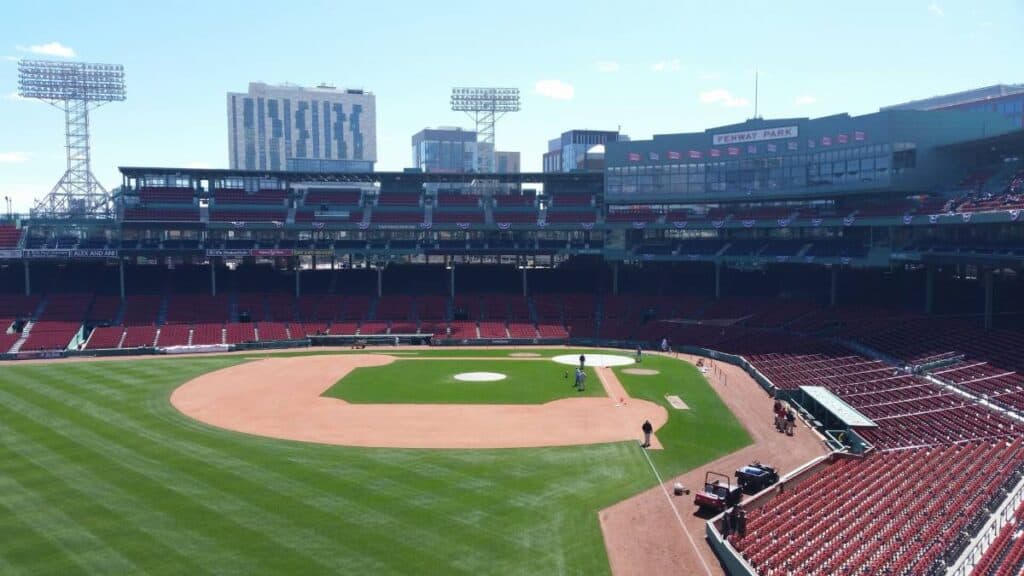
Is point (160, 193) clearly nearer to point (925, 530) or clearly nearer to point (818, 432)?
point (818, 432)

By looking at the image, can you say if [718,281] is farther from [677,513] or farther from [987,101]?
[987,101]

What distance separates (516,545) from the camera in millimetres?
21875

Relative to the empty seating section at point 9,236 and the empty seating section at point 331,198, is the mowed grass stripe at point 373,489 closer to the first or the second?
the empty seating section at point 331,198

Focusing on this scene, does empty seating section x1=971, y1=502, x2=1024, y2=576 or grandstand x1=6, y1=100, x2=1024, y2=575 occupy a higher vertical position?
grandstand x1=6, y1=100, x2=1024, y2=575

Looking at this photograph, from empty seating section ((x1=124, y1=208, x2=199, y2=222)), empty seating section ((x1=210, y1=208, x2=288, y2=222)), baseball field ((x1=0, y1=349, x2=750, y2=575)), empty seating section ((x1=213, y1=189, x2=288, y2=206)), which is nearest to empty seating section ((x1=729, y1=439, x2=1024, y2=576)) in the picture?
baseball field ((x1=0, y1=349, x2=750, y2=575))

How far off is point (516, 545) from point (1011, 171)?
55490 mm

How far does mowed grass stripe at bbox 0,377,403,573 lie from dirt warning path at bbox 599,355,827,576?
7583 mm

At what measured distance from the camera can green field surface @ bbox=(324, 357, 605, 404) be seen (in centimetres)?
4269

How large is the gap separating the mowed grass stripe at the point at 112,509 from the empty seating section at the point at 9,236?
5172 cm

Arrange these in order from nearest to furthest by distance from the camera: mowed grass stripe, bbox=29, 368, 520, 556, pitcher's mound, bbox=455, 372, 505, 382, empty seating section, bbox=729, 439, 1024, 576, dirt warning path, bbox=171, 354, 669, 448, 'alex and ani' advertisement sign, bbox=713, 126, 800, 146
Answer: empty seating section, bbox=729, 439, 1024, 576, mowed grass stripe, bbox=29, 368, 520, 556, dirt warning path, bbox=171, 354, 669, 448, pitcher's mound, bbox=455, 372, 505, 382, 'alex and ani' advertisement sign, bbox=713, 126, 800, 146

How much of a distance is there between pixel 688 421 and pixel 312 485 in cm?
1996

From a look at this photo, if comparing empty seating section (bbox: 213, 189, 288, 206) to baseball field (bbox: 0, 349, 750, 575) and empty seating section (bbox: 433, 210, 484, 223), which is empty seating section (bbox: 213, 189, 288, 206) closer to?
empty seating section (bbox: 433, 210, 484, 223)

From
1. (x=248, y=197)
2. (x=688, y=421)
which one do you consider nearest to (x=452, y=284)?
(x=248, y=197)

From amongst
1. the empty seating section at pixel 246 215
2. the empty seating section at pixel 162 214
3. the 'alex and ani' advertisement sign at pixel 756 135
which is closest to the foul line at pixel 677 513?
the 'alex and ani' advertisement sign at pixel 756 135
